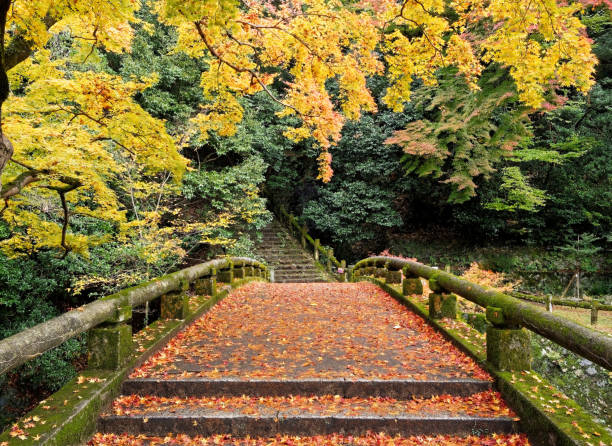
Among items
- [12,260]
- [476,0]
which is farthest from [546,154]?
[12,260]

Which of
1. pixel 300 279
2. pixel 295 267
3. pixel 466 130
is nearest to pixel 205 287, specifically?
pixel 300 279

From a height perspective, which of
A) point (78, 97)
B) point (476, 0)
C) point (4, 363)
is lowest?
point (4, 363)

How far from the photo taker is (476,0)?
17.6 feet

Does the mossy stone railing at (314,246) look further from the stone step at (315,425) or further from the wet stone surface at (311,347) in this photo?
the stone step at (315,425)

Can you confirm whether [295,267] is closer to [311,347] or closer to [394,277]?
[394,277]

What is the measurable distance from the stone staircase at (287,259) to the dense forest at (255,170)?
142cm

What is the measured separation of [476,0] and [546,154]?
12869 mm

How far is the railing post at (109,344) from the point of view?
3.17m

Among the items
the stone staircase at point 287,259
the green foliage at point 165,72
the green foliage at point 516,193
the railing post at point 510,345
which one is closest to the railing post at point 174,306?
the railing post at point 510,345

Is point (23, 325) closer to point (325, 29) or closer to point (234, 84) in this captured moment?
point (234, 84)

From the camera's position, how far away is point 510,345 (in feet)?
10.5

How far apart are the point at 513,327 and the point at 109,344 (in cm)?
375

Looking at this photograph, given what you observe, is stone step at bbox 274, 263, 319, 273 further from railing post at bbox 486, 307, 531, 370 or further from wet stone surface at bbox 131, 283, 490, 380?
railing post at bbox 486, 307, 531, 370

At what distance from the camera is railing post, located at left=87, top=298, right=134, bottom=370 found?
3174mm
